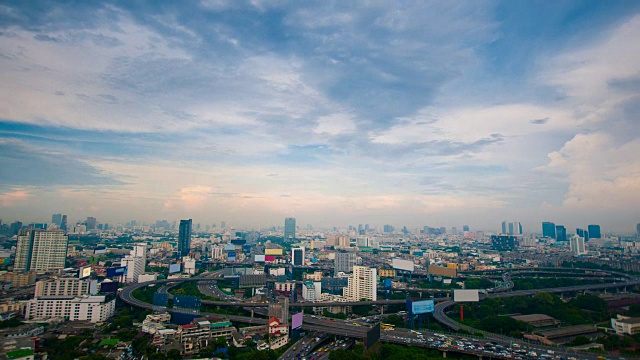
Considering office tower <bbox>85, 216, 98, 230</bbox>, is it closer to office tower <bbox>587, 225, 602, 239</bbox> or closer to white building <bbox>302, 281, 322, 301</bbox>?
white building <bbox>302, 281, 322, 301</bbox>

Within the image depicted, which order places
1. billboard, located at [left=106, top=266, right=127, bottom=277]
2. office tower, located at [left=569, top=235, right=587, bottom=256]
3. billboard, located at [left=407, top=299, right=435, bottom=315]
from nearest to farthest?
billboard, located at [left=407, top=299, right=435, bottom=315], billboard, located at [left=106, top=266, right=127, bottom=277], office tower, located at [left=569, top=235, right=587, bottom=256]

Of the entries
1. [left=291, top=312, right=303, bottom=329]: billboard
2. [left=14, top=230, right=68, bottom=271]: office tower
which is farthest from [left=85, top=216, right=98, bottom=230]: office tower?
[left=291, top=312, right=303, bottom=329]: billboard

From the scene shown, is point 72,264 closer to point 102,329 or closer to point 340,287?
point 102,329

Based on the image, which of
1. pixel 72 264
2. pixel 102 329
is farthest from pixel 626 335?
pixel 72 264

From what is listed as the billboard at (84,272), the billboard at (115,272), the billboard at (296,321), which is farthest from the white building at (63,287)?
the billboard at (296,321)

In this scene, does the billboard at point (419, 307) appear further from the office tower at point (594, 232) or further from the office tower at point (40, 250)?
the office tower at point (594, 232)

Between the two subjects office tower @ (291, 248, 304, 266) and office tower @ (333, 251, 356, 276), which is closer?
office tower @ (333, 251, 356, 276)
